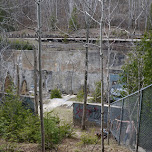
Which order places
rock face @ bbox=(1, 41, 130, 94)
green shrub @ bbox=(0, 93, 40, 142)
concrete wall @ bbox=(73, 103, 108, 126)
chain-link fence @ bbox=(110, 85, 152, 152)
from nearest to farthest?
chain-link fence @ bbox=(110, 85, 152, 152), green shrub @ bbox=(0, 93, 40, 142), concrete wall @ bbox=(73, 103, 108, 126), rock face @ bbox=(1, 41, 130, 94)

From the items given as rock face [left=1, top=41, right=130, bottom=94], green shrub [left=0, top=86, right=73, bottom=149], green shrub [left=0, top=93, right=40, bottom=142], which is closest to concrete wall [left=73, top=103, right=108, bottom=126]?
green shrub [left=0, top=86, right=73, bottom=149]

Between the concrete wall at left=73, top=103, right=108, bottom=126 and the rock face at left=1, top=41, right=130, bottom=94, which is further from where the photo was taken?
the rock face at left=1, top=41, right=130, bottom=94

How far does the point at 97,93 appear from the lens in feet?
55.8

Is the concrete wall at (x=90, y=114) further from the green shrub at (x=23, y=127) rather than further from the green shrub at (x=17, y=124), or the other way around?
the green shrub at (x=17, y=124)

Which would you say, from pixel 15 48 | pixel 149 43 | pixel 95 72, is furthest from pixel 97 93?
pixel 15 48

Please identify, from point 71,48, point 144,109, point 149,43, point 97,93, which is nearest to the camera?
point 144,109

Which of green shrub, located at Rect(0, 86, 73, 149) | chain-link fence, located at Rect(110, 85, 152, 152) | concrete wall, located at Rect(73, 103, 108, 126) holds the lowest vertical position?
concrete wall, located at Rect(73, 103, 108, 126)

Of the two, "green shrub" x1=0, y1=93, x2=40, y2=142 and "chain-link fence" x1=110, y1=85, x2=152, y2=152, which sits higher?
"chain-link fence" x1=110, y1=85, x2=152, y2=152

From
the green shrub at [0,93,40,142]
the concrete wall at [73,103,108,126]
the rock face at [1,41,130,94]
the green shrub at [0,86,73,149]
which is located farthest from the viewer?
the rock face at [1,41,130,94]

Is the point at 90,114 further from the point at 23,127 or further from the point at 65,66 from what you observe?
the point at 65,66

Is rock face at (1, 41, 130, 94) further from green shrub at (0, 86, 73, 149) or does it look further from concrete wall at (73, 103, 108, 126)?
green shrub at (0, 86, 73, 149)

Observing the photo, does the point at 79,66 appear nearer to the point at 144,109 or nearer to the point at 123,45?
the point at 123,45

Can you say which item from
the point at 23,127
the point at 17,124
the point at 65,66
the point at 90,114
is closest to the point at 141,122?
the point at 23,127

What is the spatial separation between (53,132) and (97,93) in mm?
11059
